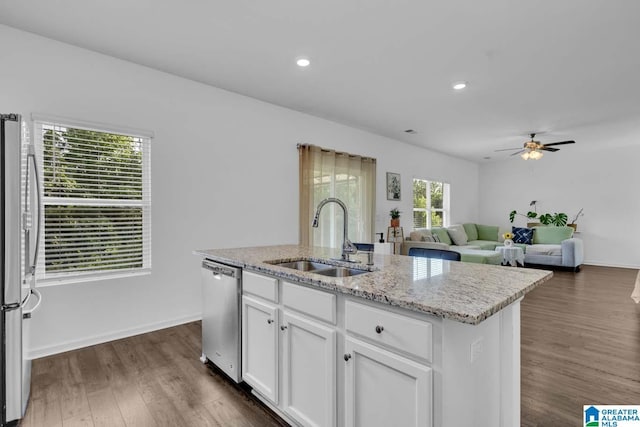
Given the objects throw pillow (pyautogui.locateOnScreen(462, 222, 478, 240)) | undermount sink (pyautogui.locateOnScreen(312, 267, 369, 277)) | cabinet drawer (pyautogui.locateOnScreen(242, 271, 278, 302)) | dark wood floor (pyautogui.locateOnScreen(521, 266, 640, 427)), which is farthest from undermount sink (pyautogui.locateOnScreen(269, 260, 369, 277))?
throw pillow (pyautogui.locateOnScreen(462, 222, 478, 240))

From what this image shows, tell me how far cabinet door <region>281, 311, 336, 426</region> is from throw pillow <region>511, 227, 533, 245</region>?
7317mm

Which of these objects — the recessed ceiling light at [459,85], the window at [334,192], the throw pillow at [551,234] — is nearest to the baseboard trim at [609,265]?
the throw pillow at [551,234]

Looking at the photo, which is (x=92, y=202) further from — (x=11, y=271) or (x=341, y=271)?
(x=341, y=271)

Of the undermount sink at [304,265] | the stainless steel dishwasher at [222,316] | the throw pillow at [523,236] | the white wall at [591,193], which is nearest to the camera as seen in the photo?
the stainless steel dishwasher at [222,316]

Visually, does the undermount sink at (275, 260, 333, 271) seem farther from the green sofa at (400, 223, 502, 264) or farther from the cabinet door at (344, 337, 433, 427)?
the green sofa at (400, 223, 502, 264)

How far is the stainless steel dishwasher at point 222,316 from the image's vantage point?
214cm

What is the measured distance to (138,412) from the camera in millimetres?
1930

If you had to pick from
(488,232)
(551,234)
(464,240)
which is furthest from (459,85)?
(488,232)

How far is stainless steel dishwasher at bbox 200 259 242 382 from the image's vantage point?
2.14 meters

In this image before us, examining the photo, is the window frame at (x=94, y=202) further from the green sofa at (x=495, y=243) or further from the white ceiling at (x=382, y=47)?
the green sofa at (x=495, y=243)

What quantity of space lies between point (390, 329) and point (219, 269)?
4.67ft

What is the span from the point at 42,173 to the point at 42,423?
188 cm

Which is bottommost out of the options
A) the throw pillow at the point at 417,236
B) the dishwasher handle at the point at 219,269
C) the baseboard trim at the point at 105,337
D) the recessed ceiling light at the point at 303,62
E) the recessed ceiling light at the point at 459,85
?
the baseboard trim at the point at 105,337

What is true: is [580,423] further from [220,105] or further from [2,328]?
[220,105]
